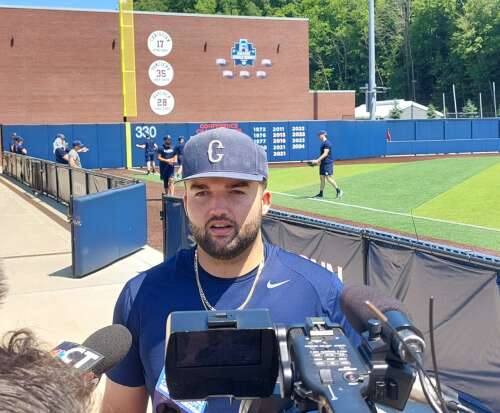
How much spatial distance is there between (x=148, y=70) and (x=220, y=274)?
4296cm

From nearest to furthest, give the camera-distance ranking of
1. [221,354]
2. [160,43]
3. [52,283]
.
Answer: [221,354], [52,283], [160,43]

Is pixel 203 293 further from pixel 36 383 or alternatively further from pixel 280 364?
→ pixel 36 383

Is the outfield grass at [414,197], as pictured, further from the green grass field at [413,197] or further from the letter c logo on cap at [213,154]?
the letter c logo on cap at [213,154]

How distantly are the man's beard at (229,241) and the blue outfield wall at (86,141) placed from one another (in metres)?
32.7

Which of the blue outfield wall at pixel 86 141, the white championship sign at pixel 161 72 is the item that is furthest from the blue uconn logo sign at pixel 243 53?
the blue outfield wall at pixel 86 141

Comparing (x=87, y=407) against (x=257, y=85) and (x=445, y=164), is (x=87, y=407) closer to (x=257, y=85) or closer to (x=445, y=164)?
(x=445, y=164)

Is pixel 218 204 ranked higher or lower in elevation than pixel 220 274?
higher

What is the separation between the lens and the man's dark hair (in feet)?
2.62

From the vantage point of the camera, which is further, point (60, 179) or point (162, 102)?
point (162, 102)

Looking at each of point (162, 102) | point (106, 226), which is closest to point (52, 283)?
point (106, 226)

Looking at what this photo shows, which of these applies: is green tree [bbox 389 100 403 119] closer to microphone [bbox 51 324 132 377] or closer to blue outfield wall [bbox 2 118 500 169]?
blue outfield wall [bbox 2 118 500 169]

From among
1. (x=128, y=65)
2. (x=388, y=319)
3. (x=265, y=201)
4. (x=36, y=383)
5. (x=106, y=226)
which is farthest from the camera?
(x=128, y=65)

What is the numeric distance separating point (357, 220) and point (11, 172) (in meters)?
19.9

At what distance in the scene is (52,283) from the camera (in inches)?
378
